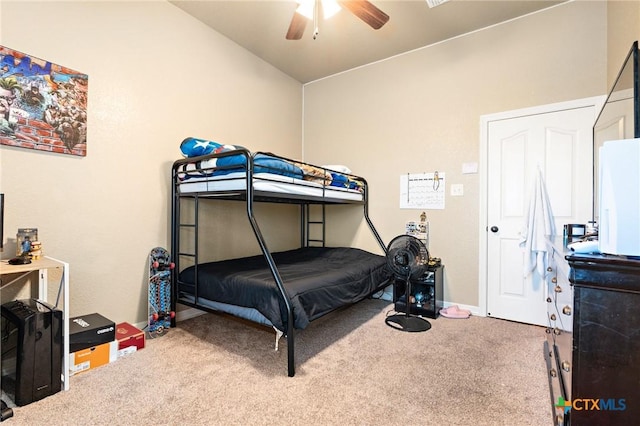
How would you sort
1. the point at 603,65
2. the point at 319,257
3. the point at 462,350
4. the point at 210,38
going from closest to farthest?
the point at 462,350, the point at 603,65, the point at 210,38, the point at 319,257

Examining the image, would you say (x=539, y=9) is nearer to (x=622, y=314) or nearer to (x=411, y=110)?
(x=411, y=110)

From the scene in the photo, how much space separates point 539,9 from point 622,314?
3118mm

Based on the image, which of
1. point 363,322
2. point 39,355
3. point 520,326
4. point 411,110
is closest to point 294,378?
point 363,322

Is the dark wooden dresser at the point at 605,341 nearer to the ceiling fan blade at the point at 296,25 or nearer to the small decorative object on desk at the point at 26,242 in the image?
the ceiling fan blade at the point at 296,25

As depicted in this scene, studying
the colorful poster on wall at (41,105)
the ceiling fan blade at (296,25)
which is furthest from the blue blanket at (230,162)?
the ceiling fan blade at (296,25)

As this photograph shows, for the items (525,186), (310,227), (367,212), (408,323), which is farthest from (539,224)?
(310,227)

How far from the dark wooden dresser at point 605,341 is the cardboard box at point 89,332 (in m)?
2.48

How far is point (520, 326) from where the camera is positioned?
2.82m

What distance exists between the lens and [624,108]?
1.92m

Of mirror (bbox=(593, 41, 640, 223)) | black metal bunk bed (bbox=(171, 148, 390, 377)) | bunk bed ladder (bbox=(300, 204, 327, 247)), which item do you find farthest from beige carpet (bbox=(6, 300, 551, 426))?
bunk bed ladder (bbox=(300, 204, 327, 247))

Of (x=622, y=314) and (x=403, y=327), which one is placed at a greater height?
(x=622, y=314)

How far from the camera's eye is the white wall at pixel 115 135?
2.05 meters

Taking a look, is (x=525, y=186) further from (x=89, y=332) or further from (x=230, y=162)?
(x=89, y=332)

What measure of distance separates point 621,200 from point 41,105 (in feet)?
10.4
